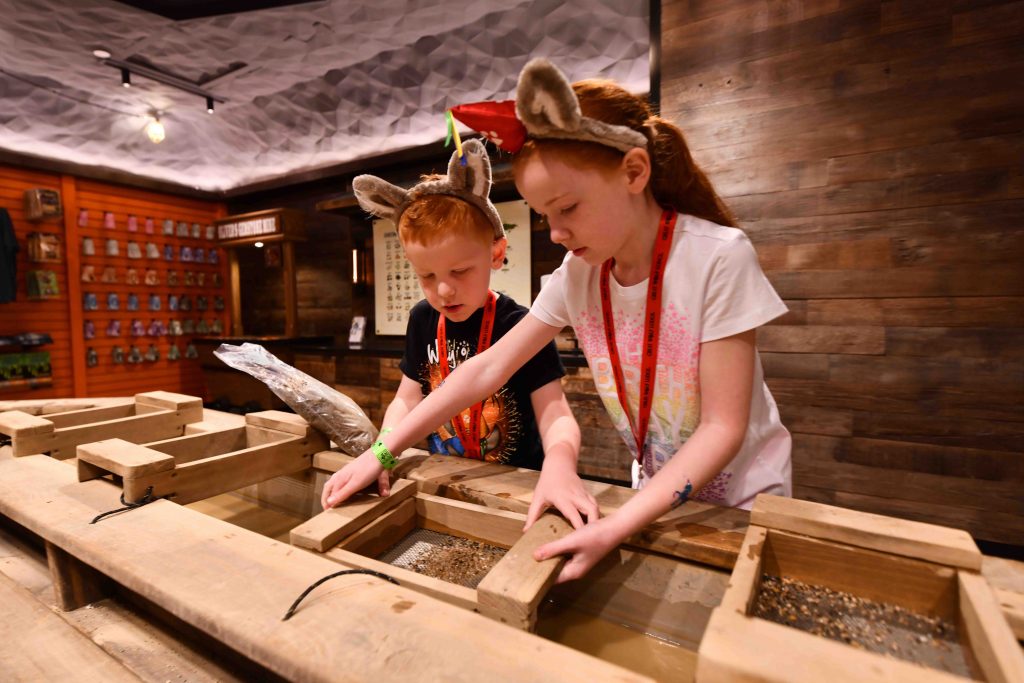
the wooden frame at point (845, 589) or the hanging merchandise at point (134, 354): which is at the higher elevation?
Result: the wooden frame at point (845, 589)

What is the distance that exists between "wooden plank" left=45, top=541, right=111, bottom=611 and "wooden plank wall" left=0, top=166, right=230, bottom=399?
6.40m

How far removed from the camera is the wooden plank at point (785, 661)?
461mm

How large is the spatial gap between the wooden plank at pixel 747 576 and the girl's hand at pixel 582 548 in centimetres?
18

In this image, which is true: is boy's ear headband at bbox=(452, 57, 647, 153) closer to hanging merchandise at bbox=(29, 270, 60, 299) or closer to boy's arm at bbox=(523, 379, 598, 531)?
boy's arm at bbox=(523, 379, 598, 531)

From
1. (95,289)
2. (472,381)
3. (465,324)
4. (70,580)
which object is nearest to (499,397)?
(465,324)

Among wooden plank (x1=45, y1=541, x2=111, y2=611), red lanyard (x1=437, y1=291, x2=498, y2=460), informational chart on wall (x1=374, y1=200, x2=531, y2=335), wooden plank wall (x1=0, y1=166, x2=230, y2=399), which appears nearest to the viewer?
wooden plank (x1=45, y1=541, x2=111, y2=611)

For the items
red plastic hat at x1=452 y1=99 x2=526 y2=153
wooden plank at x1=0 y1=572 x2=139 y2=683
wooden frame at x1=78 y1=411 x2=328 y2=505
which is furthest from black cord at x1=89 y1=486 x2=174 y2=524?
red plastic hat at x1=452 y1=99 x2=526 y2=153

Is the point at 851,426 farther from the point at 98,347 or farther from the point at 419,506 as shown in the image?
the point at 98,347

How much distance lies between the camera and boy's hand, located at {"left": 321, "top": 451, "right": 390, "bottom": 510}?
A: 1.05m

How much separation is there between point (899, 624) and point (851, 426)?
2746mm

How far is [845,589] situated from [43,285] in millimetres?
7717

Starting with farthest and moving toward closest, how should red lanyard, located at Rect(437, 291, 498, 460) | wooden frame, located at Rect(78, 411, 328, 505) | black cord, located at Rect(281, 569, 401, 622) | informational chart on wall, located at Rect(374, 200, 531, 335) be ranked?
informational chart on wall, located at Rect(374, 200, 531, 335), red lanyard, located at Rect(437, 291, 498, 460), wooden frame, located at Rect(78, 411, 328, 505), black cord, located at Rect(281, 569, 401, 622)

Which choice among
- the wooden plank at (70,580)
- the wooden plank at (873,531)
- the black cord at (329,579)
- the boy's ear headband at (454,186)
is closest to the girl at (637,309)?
the wooden plank at (873,531)

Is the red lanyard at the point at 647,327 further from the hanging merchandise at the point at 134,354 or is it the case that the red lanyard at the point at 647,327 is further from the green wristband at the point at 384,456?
the hanging merchandise at the point at 134,354
